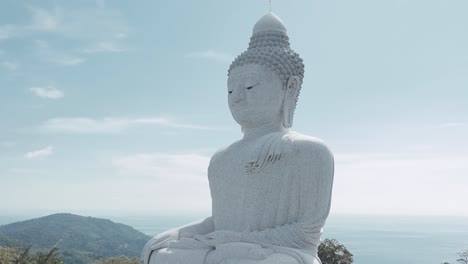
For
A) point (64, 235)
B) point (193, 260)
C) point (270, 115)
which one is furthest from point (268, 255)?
point (64, 235)

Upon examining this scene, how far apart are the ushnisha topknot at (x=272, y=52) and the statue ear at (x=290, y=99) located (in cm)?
7

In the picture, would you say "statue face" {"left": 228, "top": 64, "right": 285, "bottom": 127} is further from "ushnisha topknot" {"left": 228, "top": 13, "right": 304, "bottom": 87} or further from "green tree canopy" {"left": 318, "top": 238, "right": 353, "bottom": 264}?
"green tree canopy" {"left": 318, "top": 238, "right": 353, "bottom": 264}

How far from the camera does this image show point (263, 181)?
588 cm

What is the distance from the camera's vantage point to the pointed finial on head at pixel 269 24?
21.7ft

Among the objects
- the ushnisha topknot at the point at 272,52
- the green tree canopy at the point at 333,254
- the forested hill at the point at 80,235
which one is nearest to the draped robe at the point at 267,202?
the ushnisha topknot at the point at 272,52

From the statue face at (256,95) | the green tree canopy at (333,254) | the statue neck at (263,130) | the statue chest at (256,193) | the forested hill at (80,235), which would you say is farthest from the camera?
the forested hill at (80,235)

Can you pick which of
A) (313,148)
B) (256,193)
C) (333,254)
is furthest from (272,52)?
(333,254)

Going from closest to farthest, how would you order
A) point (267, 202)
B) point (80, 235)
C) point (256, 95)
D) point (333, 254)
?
1. point (267, 202)
2. point (256, 95)
3. point (333, 254)
4. point (80, 235)

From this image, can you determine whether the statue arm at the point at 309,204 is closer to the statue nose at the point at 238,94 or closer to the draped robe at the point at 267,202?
the draped robe at the point at 267,202

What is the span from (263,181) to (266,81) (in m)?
1.26

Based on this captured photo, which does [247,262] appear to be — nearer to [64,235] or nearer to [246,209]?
[246,209]

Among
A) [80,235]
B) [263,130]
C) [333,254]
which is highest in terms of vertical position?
[263,130]

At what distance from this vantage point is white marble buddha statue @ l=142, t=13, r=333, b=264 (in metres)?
5.39

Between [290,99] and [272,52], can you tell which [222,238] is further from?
[272,52]
